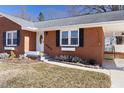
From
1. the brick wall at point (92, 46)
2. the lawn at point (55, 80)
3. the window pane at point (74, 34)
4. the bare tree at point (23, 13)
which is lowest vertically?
the lawn at point (55, 80)

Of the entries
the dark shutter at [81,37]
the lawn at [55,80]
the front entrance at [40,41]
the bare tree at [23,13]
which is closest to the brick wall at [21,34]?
the front entrance at [40,41]

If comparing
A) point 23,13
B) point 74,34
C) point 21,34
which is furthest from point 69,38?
point 23,13

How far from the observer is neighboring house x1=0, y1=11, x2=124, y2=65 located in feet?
40.5

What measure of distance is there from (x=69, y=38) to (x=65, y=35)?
19.8 inches

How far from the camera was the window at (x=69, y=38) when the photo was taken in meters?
13.4

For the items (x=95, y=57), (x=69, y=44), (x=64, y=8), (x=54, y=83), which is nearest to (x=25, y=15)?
(x=64, y=8)

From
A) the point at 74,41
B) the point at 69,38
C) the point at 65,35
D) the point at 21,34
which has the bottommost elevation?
the point at 74,41

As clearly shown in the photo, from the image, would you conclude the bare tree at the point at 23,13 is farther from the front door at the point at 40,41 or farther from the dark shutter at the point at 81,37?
the dark shutter at the point at 81,37

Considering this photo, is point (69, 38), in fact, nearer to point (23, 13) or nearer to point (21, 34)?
point (21, 34)

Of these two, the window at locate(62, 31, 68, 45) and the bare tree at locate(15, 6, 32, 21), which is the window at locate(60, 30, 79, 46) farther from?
the bare tree at locate(15, 6, 32, 21)

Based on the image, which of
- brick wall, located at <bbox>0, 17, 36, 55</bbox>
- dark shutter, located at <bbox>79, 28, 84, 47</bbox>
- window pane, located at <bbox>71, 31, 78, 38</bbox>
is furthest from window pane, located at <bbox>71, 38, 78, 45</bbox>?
brick wall, located at <bbox>0, 17, 36, 55</bbox>

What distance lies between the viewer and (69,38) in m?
13.7

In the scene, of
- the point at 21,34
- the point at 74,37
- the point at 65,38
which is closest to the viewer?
the point at 74,37
